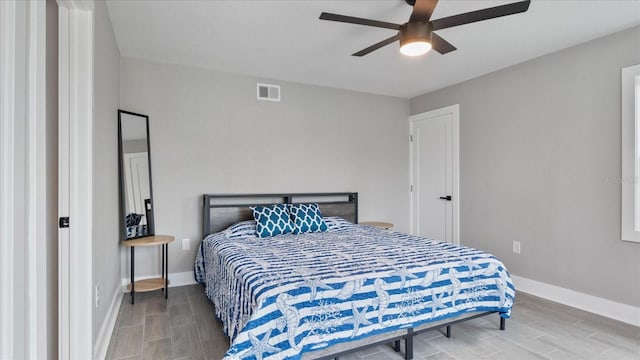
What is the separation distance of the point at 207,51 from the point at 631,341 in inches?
166

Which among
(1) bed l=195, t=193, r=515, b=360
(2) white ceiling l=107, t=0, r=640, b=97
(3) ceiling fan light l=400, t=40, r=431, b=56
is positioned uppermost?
(2) white ceiling l=107, t=0, r=640, b=97

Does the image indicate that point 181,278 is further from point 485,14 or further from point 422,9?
point 485,14

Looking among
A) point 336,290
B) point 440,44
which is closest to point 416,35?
point 440,44

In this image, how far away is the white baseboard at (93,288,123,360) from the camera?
6.94ft

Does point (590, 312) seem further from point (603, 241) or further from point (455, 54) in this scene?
point (455, 54)

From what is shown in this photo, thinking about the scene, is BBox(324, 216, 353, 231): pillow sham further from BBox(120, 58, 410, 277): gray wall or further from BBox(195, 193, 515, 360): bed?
BBox(195, 193, 515, 360): bed

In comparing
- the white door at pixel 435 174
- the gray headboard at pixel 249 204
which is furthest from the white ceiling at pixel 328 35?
the gray headboard at pixel 249 204

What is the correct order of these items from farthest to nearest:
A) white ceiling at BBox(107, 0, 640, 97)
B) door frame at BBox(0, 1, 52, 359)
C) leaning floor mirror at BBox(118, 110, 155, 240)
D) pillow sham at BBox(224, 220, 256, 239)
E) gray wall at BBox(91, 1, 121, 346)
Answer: pillow sham at BBox(224, 220, 256, 239) < leaning floor mirror at BBox(118, 110, 155, 240) < white ceiling at BBox(107, 0, 640, 97) < gray wall at BBox(91, 1, 121, 346) < door frame at BBox(0, 1, 52, 359)

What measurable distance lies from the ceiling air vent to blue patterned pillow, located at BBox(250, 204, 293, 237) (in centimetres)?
141

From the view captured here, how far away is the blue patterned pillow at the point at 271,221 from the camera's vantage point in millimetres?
3445

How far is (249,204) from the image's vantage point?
13.2 feet

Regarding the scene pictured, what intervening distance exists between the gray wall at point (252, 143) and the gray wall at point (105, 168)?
0.50m

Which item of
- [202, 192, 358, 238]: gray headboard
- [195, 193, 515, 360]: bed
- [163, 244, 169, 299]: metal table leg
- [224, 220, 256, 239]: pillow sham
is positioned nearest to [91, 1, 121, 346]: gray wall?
[163, 244, 169, 299]: metal table leg

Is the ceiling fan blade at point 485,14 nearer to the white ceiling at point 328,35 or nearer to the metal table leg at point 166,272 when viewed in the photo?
the white ceiling at point 328,35
